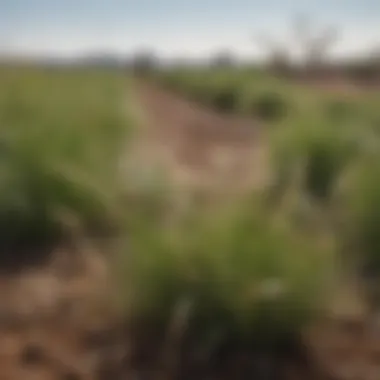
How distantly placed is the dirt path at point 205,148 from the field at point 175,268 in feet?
0.44

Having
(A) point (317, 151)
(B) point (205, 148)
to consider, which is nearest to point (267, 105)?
(B) point (205, 148)

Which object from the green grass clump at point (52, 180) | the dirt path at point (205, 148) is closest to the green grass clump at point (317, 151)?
the dirt path at point (205, 148)

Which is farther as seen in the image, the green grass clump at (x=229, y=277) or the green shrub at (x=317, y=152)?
the green shrub at (x=317, y=152)

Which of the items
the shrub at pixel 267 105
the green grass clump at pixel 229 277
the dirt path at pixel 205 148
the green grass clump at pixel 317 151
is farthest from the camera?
the shrub at pixel 267 105

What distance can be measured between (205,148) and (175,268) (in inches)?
178

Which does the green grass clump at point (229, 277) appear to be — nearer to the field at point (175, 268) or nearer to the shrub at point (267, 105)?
the field at point (175, 268)

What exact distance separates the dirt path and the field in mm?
135

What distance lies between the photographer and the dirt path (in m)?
3.74

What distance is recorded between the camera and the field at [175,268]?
2.21 meters

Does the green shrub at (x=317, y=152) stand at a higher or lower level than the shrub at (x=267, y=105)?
higher

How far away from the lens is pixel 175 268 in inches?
87.4

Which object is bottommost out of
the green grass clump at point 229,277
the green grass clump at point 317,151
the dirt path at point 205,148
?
the dirt path at point 205,148

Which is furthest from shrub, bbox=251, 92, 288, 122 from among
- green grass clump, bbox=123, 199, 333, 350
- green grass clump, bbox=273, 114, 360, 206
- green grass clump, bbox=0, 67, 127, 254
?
green grass clump, bbox=123, 199, 333, 350

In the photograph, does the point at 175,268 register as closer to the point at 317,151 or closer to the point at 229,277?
the point at 229,277
